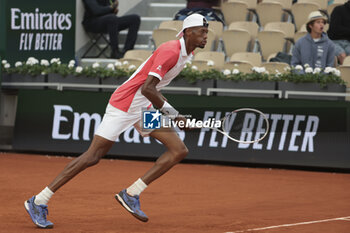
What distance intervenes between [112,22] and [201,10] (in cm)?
178

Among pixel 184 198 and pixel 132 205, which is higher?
pixel 132 205

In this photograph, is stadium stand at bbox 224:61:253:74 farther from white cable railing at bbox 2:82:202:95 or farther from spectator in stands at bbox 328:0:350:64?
spectator in stands at bbox 328:0:350:64

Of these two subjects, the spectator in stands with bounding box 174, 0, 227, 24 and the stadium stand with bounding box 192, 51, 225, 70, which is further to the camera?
the spectator in stands with bounding box 174, 0, 227, 24

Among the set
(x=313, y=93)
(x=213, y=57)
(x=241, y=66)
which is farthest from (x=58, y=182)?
(x=213, y=57)

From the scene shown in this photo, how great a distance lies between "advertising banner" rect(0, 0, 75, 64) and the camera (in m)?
13.5

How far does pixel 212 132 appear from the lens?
12.4 m

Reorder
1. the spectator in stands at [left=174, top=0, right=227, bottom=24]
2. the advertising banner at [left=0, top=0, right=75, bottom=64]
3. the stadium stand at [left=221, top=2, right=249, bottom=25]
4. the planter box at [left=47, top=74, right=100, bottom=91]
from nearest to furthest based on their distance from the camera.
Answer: the planter box at [left=47, top=74, right=100, bottom=91] < the advertising banner at [left=0, top=0, right=75, bottom=64] < the spectator in stands at [left=174, top=0, right=227, bottom=24] < the stadium stand at [left=221, top=2, right=249, bottom=25]

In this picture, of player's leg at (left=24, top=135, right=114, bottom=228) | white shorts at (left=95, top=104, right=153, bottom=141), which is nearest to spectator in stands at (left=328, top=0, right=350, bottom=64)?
white shorts at (left=95, top=104, right=153, bottom=141)

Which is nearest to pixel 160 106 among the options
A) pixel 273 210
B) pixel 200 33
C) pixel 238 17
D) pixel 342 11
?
pixel 200 33

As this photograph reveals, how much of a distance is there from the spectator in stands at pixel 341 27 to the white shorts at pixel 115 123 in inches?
299

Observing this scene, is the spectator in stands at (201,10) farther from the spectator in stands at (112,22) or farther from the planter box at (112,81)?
the planter box at (112,81)

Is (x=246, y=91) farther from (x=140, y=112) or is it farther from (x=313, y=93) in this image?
(x=140, y=112)

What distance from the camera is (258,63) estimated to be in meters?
13.9

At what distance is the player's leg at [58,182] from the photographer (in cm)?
695
